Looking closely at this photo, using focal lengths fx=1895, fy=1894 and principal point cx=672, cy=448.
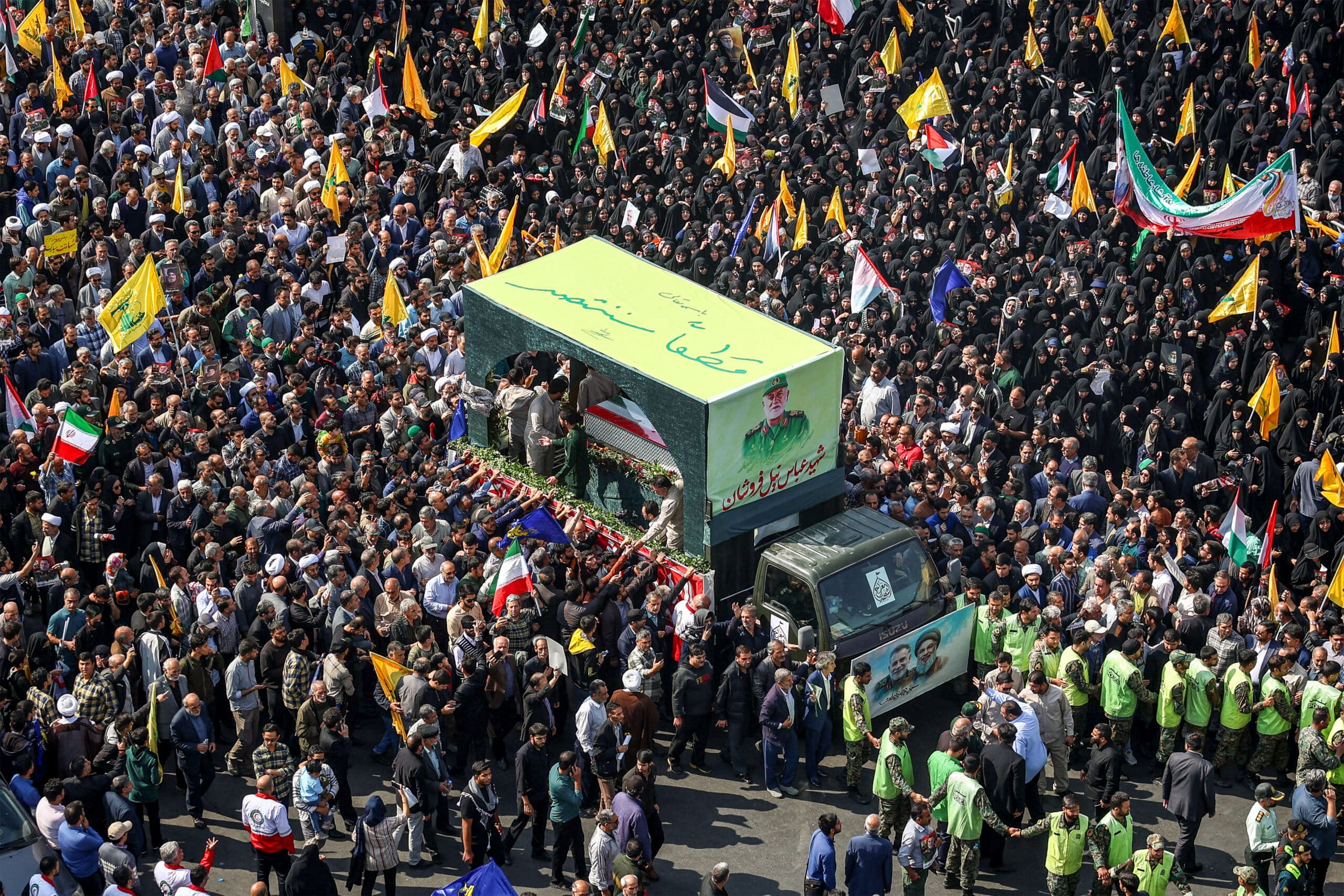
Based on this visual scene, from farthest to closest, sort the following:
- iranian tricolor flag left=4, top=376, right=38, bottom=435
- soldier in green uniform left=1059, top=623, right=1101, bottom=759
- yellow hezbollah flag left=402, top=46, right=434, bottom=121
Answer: yellow hezbollah flag left=402, top=46, right=434, bottom=121, iranian tricolor flag left=4, top=376, right=38, bottom=435, soldier in green uniform left=1059, top=623, right=1101, bottom=759

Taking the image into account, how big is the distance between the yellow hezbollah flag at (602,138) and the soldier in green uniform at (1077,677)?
39.7ft

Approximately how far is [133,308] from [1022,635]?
1072cm

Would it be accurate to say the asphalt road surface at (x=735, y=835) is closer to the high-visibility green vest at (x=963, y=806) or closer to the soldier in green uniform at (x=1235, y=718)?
the soldier in green uniform at (x=1235, y=718)

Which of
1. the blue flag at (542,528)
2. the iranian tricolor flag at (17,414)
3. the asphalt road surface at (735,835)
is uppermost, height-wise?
the iranian tricolor flag at (17,414)

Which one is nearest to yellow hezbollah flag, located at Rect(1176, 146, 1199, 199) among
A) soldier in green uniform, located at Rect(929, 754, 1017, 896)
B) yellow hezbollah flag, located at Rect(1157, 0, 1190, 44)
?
yellow hezbollah flag, located at Rect(1157, 0, 1190, 44)

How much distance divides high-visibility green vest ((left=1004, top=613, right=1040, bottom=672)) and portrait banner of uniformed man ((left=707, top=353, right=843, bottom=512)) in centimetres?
274

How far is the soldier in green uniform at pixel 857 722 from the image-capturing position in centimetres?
1762

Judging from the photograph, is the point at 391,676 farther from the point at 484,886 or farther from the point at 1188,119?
the point at 1188,119

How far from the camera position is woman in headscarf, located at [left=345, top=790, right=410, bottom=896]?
15859 millimetres

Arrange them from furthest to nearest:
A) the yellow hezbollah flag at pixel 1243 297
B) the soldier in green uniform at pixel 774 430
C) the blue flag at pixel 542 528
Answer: the yellow hezbollah flag at pixel 1243 297 < the blue flag at pixel 542 528 < the soldier in green uniform at pixel 774 430

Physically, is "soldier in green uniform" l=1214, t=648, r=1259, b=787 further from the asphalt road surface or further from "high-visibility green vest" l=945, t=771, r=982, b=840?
"high-visibility green vest" l=945, t=771, r=982, b=840

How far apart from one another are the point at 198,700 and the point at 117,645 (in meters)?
1.04

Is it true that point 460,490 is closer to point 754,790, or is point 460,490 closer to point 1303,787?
point 754,790

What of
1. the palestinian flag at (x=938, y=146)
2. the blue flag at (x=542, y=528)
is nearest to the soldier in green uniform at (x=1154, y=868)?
the blue flag at (x=542, y=528)
